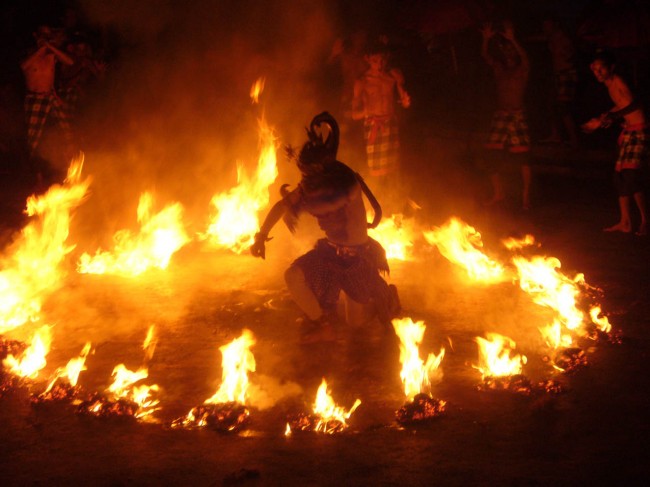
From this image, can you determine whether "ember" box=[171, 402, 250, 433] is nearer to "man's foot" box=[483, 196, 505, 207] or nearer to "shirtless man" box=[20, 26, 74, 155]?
"man's foot" box=[483, 196, 505, 207]

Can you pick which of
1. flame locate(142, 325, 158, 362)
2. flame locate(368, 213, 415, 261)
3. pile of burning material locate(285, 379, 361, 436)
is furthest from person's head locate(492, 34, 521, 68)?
pile of burning material locate(285, 379, 361, 436)

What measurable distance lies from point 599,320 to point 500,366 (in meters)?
1.30

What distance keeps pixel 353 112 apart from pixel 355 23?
12.8ft

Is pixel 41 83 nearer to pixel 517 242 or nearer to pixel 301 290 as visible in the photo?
pixel 301 290

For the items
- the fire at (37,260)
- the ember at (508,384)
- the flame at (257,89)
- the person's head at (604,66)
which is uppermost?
the flame at (257,89)

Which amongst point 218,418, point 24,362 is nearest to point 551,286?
point 218,418

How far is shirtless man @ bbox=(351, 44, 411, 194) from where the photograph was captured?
9211mm

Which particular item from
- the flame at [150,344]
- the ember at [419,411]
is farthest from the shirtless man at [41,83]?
the ember at [419,411]

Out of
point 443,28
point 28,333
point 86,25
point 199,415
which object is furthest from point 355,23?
point 199,415

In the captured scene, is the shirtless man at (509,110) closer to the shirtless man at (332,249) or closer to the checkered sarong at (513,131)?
the checkered sarong at (513,131)

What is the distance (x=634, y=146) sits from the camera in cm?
784

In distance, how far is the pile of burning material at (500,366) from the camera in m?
4.55

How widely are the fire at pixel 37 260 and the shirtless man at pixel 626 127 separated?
6.28 metres

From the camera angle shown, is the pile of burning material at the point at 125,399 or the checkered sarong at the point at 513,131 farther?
the checkered sarong at the point at 513,131
